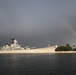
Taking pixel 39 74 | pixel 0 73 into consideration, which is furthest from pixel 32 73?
pixel 0 73

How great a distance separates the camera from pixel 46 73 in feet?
304

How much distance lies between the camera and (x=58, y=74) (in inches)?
3524

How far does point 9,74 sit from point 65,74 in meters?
18.2

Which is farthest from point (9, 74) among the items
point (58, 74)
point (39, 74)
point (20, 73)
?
point (58, 74)

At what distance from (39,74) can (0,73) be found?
13.7 metres

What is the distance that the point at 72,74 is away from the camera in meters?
88.9

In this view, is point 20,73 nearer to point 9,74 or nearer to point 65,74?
point 9,74

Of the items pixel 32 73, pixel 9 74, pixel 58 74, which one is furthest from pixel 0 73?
pixel 58 74

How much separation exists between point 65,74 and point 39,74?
830 centimetres

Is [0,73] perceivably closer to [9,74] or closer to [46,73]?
[9,74]

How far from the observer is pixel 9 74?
91.4m

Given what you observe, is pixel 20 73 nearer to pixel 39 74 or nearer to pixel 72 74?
pixel 39 74

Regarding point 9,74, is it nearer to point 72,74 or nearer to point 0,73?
point 0,73

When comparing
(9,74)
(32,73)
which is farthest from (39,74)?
(9,74)
